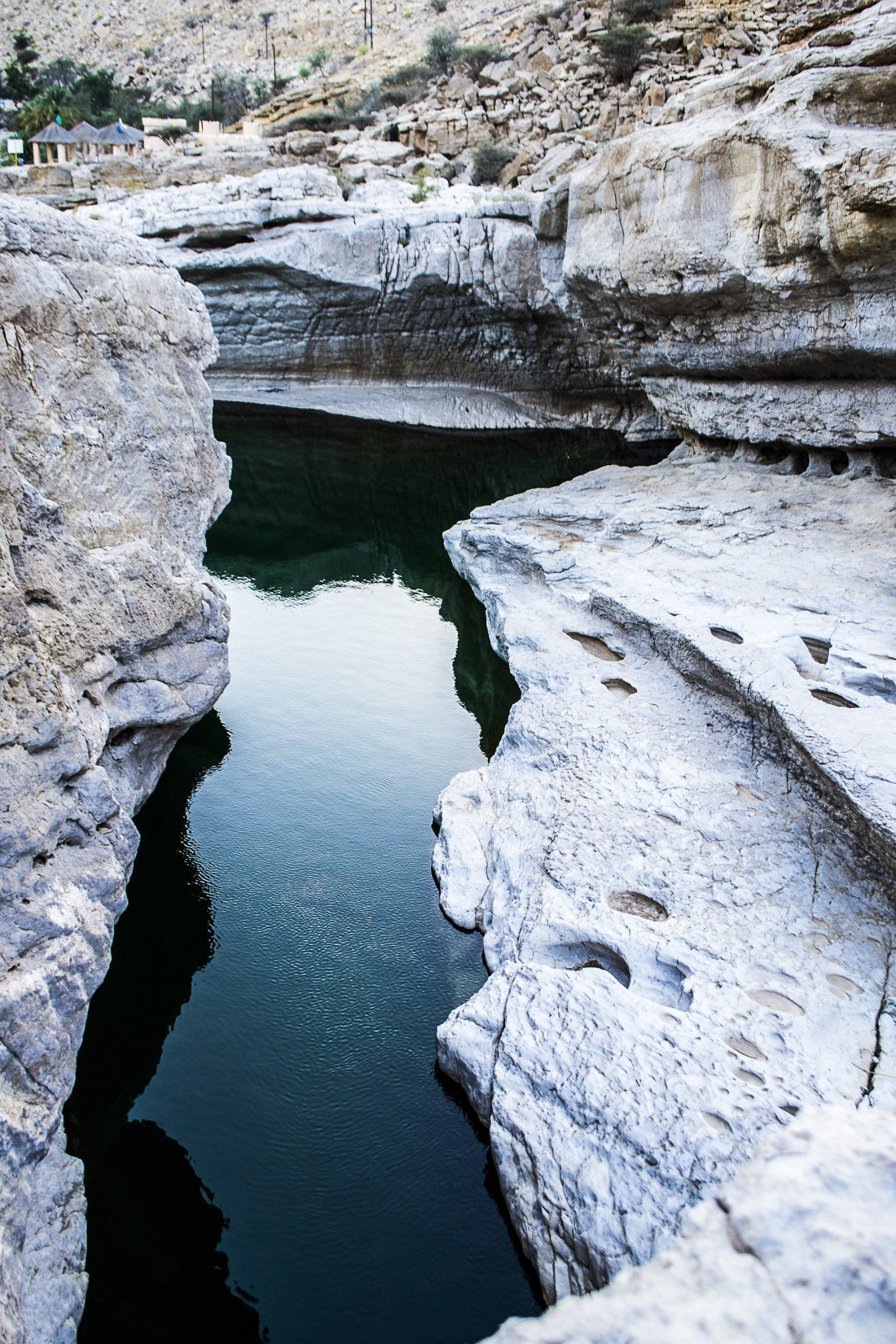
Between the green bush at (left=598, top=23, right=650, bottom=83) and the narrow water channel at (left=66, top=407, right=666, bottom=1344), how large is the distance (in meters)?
14.0

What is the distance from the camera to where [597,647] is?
241 inches

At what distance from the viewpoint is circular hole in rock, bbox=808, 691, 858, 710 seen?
4273mm

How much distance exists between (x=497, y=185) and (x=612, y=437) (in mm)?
5914

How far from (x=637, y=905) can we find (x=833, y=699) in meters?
1.50

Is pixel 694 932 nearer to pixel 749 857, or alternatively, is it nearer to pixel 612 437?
pixel 749 857

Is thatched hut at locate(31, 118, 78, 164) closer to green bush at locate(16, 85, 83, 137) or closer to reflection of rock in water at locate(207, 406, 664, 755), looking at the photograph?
green bush at locate(16, 85, 83, 137)

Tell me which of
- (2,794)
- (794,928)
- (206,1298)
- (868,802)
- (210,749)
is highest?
(2,794)

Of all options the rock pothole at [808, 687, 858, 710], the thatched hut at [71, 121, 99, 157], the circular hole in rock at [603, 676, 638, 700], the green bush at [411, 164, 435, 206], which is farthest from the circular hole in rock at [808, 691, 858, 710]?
the thatched hut at [71, 121, 99, 157]

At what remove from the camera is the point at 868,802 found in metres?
3.35

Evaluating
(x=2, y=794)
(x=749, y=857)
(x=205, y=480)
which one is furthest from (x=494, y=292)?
(x=2, y=794)

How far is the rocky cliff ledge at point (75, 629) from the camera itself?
259cm

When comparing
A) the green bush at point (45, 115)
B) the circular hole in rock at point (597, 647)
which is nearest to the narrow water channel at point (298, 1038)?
the circular hole in rock at point (597, 647)

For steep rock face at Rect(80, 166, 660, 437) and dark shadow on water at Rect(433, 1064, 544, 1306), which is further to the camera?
steep rock face at Rect(80, 166, 660, 437)

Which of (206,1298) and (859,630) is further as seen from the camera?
(859,630)
